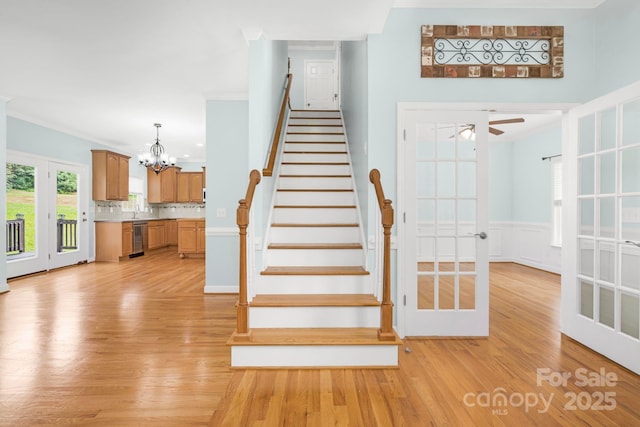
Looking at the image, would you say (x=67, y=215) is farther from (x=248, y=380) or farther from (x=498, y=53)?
(x=498, y=53)

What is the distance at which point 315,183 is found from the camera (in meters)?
4.07

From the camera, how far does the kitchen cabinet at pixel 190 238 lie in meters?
8.00

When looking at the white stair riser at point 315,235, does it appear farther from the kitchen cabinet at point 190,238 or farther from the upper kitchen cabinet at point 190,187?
the upper kitchen cabinet at point 190,187

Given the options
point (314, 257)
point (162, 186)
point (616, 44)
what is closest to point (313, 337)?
point (314, 257)

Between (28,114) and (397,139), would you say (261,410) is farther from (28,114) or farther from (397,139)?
(28,114)

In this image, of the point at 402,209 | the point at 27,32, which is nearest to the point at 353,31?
the point at 402,209

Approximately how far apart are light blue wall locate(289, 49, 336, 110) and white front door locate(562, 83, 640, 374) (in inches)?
207

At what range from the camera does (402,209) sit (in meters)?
3.03

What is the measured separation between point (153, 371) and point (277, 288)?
1.09 metres

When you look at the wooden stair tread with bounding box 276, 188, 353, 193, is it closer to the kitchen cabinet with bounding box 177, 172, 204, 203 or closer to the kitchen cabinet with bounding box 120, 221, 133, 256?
the kitchen cabinet with bounding box 120, 221, 133, 256

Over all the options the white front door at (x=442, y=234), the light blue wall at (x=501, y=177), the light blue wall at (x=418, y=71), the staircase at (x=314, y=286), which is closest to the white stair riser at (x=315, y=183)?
the staircase at (x=314, y=286)

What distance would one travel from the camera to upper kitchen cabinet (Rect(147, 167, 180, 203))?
9805 mm

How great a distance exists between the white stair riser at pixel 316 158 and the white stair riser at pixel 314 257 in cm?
160

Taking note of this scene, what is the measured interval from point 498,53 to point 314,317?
284cm
